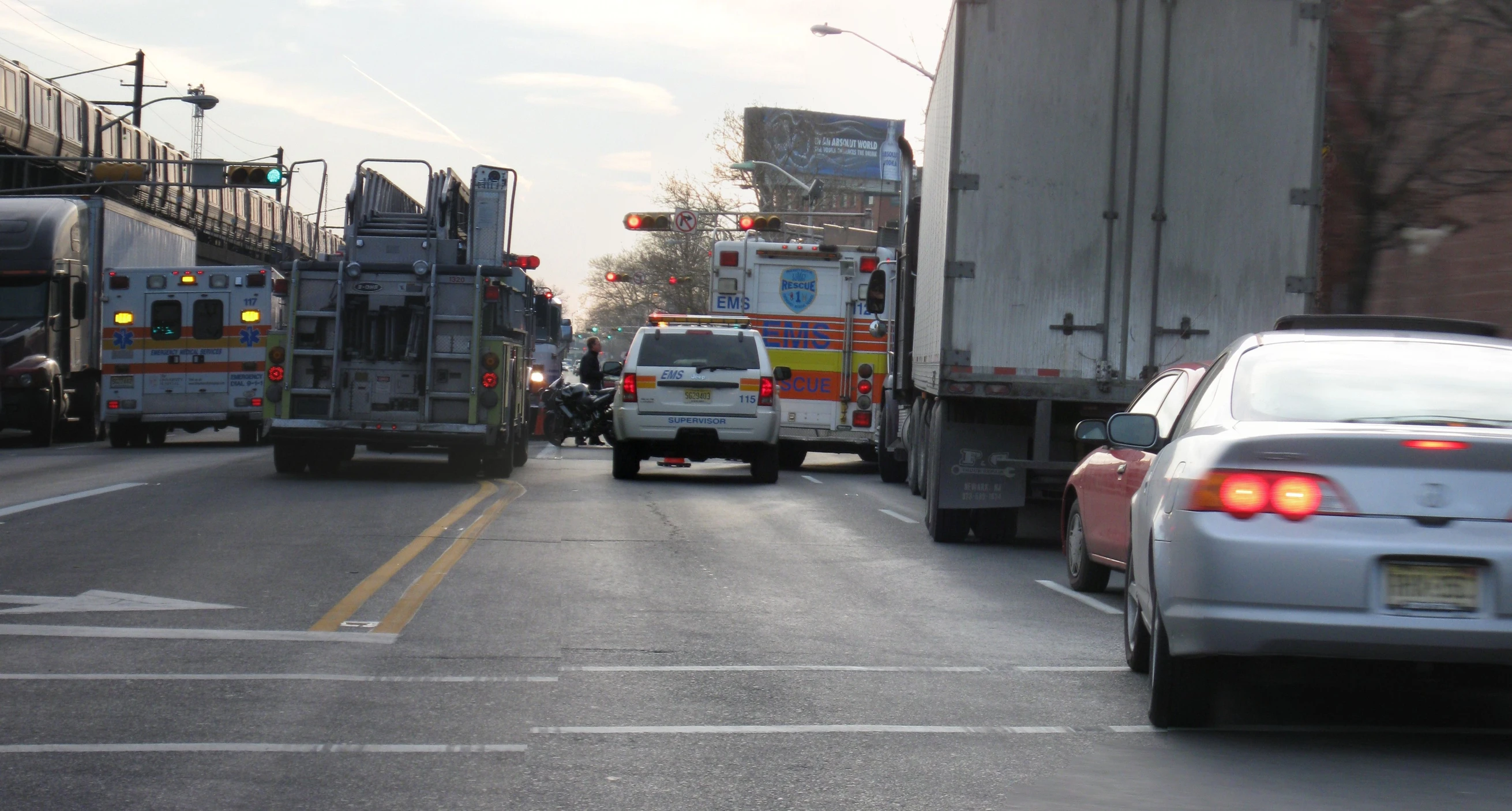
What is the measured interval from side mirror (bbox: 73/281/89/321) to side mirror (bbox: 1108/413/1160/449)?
80.4 ft

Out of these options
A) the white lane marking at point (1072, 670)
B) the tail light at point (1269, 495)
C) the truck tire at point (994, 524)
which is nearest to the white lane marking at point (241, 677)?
the white lane marking at point (1072, 670)

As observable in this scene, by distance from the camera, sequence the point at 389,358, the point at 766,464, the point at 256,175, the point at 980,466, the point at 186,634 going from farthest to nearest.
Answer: the point at 256,175 → the point at 766,464 → the point at 389,358 → the point at 980,466 → the point at 186,634

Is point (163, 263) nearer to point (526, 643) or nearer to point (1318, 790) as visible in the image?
point (526, 643)

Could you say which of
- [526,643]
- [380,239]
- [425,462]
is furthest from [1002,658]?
[425,462]

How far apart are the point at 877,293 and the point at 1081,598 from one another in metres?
11.5

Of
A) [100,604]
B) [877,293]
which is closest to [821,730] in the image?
[100,604]

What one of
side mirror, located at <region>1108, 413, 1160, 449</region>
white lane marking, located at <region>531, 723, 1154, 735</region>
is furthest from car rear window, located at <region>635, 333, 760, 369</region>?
white lane marking, located at <region>531, 723, 1154, 735</region>

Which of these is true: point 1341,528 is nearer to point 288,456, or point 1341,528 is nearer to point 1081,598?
point 1081,598

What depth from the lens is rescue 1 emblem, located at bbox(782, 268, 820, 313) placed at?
2445 cm

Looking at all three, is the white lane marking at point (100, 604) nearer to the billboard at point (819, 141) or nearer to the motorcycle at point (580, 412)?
the motorcycle at point (580, 412)

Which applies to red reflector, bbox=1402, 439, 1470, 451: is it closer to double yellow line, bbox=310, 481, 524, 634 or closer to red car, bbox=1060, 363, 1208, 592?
red car, bbox=1060, 363, 1208, 592

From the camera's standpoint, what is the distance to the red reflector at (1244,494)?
564 cm

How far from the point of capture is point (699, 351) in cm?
2062

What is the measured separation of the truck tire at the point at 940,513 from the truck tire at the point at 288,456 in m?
8.71
